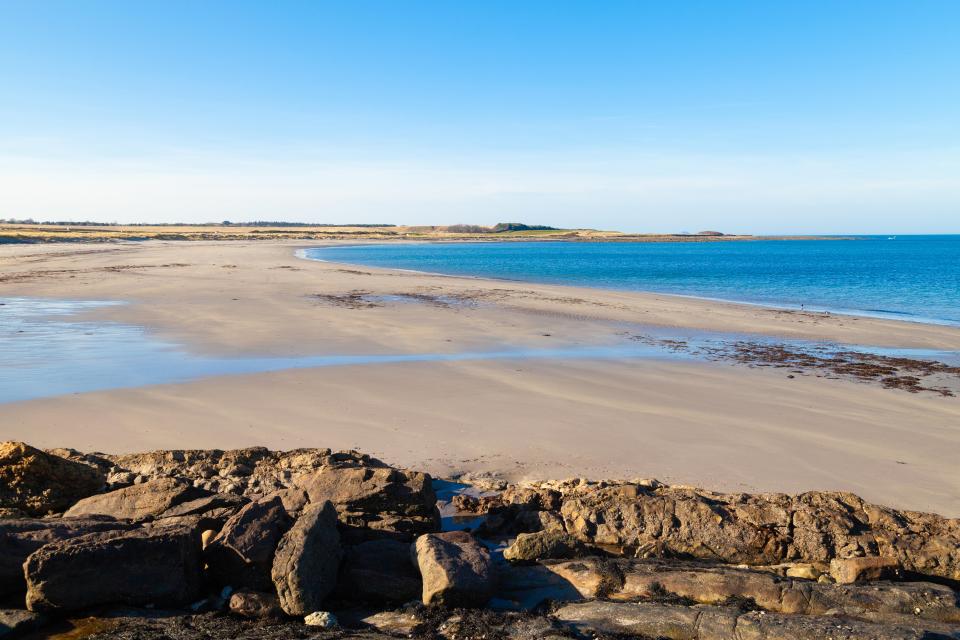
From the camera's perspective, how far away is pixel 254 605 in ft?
17.4

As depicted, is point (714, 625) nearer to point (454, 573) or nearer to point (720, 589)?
point (720, 589)

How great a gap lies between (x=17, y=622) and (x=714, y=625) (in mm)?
4965

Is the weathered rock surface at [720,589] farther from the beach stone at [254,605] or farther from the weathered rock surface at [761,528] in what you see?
the beach stone at [254,605]

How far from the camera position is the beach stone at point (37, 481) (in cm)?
666

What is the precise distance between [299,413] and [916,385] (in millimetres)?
12033

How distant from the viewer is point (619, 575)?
5.58 meters

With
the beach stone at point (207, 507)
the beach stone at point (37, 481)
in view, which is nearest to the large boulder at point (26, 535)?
the beach stone at point (207, 507)

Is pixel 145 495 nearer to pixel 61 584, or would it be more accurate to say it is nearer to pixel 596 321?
pixel 61 584

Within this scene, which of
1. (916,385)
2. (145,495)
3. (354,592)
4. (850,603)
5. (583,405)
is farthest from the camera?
(916,385)

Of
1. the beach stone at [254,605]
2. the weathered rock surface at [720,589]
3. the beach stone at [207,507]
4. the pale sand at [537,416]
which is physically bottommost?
the beach stone at [254,605]

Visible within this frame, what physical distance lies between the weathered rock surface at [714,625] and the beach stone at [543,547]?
2.96 feet

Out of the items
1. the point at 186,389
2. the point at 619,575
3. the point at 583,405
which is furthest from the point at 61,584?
the point at 583,405

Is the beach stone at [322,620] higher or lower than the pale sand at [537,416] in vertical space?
lower

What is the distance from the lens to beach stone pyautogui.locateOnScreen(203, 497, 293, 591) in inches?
218
